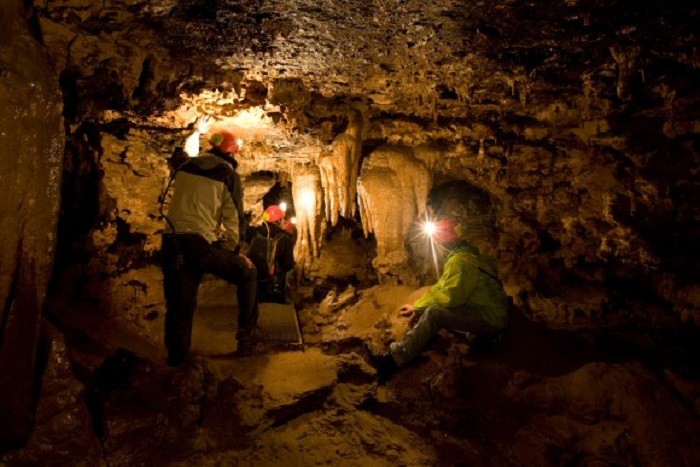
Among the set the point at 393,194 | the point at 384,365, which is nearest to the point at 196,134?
the point at 393,194

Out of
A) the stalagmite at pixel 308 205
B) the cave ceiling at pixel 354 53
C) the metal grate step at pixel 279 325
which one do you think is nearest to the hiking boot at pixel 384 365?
the metal grate step at pixel 279 325

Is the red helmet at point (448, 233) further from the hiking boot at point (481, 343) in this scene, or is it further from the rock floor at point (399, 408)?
the rock floor at point (399, 408)

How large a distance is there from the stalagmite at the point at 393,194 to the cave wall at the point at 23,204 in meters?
4.91

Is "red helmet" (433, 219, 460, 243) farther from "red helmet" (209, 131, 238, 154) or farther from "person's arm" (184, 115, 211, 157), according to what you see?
"person's arm" (184, 115, 211, 157)

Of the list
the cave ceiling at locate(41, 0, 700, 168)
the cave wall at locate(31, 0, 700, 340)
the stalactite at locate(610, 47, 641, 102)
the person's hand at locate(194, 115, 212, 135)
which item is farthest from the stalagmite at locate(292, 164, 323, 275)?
the stalactite at locate(610, 47, 641, 102)

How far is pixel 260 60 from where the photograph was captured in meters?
4.02

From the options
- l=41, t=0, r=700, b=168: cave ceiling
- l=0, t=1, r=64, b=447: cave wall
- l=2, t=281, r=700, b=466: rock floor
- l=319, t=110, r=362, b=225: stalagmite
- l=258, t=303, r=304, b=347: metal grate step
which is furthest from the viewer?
l=319, t=110, r=362, b=225: stalagmite

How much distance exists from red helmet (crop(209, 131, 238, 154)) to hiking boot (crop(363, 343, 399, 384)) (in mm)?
2308

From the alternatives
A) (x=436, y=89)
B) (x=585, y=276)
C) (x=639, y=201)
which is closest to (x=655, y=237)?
(x=639, y=201)

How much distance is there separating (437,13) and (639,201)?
3521 millimetres

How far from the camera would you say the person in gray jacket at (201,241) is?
3.17 meters

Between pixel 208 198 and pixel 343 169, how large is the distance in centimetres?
325

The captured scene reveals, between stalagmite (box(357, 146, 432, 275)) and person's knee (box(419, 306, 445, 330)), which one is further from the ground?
stalagmite (box(357, 146, 432, 275))

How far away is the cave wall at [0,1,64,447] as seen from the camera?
1.94 metres
